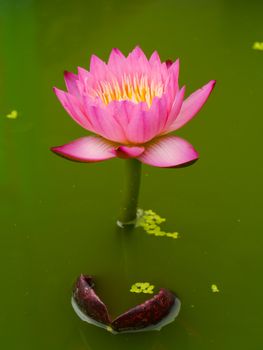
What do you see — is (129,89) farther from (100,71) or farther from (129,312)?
(129,312)

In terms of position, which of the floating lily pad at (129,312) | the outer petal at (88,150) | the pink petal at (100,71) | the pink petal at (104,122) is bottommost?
the floating lily pad at (129,312)

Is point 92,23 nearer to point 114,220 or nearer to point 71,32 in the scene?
point 71,32

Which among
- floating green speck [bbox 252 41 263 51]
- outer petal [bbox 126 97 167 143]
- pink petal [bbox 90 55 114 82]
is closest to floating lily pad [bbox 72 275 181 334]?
outer petal [bbox 126 97 167 143]

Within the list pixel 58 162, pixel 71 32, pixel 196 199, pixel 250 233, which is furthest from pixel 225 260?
pixel 71 32

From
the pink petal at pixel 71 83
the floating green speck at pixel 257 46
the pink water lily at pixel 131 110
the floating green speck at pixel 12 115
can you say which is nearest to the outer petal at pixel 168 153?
the pink water lily at pixel 131 110

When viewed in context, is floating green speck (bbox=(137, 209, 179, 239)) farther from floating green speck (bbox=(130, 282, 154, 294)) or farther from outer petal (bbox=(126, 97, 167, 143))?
outer petal (bbox=(126, 97, 167, 143))

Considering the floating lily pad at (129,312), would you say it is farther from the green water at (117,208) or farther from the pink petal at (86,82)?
the pink petal at (86,82)
